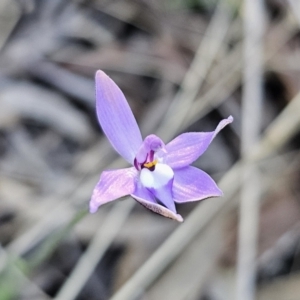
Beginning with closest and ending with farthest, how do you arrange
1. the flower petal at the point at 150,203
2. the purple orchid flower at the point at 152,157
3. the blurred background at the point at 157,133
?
the flower petal at the point at 150,203 → the purple orchid flower at the point at 152,157 → the blurred background at the point at 157,133

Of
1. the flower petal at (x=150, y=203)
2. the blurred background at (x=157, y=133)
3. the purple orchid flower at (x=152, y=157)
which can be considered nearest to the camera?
the flower petal at (x=150, y=203)

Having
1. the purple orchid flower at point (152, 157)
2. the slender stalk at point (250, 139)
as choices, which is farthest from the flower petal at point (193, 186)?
the slender stalk at point (250, 139)

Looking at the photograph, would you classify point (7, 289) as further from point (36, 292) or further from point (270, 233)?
point (270, 233)

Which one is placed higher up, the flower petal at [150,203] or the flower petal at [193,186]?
the flower petal at [193,186]

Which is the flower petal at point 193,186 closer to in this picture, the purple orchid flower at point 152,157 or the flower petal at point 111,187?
the purple orchid flower at point 152,157

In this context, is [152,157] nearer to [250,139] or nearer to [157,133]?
[157,133]

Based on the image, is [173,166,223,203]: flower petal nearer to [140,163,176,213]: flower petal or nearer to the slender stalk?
[140,163,176,213]: flower petal

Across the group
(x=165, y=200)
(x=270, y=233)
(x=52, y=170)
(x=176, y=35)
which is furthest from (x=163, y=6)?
(x=165, y=200)
